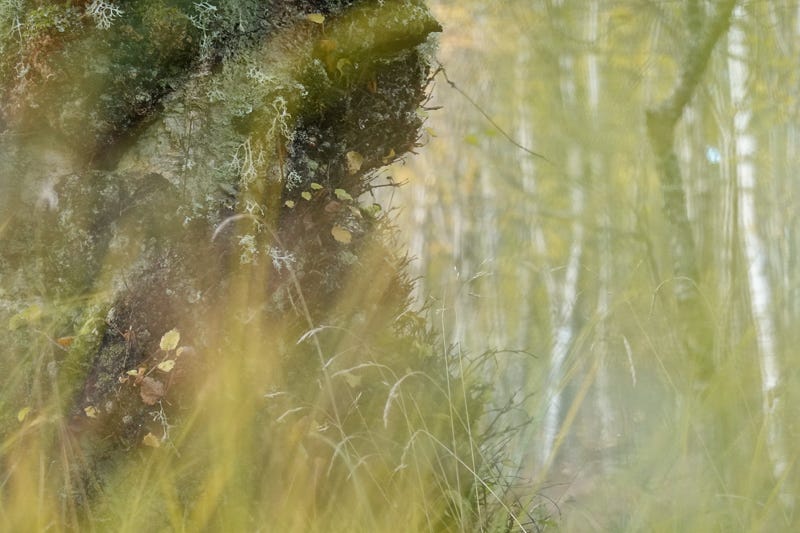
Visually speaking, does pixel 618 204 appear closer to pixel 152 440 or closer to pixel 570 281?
pixel 570 281

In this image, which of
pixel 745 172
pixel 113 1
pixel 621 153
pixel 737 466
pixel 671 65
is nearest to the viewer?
pixel 113 1

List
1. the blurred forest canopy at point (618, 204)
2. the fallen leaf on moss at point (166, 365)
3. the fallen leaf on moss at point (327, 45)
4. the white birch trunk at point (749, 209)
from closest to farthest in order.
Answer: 1. the fallen leaf on moss at point (166, 365)
2. the fallen leaf on moss at point (327, 45)
3. the blurred forest canopy at point (618, 204)
4. the white birch trunk at point (749, 209)

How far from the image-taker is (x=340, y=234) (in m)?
1.91

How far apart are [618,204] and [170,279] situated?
5560 millimetres

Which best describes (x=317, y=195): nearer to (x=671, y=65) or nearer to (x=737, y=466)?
(x=737, y=466)

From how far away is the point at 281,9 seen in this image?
70.9 inches

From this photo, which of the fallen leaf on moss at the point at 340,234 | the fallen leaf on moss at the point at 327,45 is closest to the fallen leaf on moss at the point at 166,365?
the fallen leaf on moss at the point at 340,234

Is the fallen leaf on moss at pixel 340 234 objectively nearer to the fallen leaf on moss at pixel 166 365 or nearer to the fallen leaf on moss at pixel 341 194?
the fallen leaf on moss at pixel 341 194

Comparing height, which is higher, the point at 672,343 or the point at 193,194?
the point at 193,194

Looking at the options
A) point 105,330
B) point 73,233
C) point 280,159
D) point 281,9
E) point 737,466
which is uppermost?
point 281,9

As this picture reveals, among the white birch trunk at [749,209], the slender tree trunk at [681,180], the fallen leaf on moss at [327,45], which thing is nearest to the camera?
the fallen leaf on moss at [327,45]

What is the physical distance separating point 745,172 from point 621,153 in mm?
2838

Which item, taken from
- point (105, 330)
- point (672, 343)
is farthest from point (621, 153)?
point (105, 330)

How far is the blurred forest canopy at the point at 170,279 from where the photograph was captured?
169 centimetres
